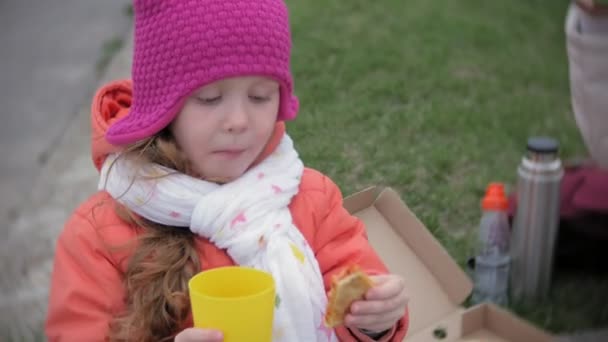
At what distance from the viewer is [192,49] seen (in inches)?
70.6

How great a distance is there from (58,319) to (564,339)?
1601mm

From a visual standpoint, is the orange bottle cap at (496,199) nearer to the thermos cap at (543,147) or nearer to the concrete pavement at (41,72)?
the thermos cap at (543,147)

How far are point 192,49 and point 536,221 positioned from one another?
1581 mm

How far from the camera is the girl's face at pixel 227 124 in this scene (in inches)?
71.4

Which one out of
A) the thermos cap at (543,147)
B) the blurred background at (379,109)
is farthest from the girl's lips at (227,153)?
the thermos cap at (543,147)

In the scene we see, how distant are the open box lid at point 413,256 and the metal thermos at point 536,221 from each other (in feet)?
1.66

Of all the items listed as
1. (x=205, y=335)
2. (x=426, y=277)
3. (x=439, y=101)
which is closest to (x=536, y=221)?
(x=426, y=277)

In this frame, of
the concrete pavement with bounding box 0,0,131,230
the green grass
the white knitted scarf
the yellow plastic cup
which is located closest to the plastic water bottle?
the green grass

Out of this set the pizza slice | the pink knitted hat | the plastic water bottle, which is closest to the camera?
the pizza slice

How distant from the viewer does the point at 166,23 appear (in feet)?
A: 5.95

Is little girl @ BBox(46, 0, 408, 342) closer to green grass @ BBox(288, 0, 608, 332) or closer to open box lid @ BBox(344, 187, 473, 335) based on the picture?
open box lid @ BBox(344, 187, 473, 335)

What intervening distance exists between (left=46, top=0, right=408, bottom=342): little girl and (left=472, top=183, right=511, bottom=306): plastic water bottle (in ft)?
3.71

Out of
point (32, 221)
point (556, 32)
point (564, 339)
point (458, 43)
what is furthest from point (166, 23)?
point (556, 32)

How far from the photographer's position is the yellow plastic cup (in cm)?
147
